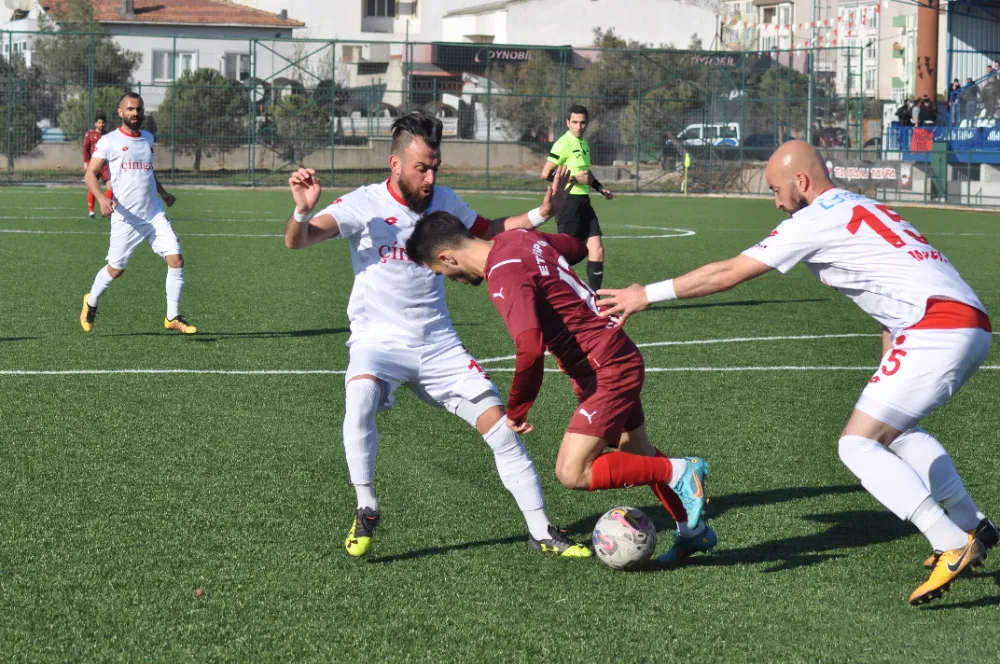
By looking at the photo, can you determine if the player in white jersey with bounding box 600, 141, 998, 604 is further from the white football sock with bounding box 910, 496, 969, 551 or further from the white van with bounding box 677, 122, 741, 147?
the white van with bounding box 677, 122, 741, 147

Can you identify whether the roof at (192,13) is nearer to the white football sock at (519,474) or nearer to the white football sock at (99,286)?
the white football sock at (99,286)

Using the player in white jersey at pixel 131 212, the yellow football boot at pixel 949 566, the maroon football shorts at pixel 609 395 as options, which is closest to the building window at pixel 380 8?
the player in white jersey at pixel 131 212

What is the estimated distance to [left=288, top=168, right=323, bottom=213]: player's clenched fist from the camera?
5.66m

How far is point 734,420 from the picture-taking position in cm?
855

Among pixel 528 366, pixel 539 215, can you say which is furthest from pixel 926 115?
pixel 528 366

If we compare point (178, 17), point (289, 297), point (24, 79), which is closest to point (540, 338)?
point (289, 297)

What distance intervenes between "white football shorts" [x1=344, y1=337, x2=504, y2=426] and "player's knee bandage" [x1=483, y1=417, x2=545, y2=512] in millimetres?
129

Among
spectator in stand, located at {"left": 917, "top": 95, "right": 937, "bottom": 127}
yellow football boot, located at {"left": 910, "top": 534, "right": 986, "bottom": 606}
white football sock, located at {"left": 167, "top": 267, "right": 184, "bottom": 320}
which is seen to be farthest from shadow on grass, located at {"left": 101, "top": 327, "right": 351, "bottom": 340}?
spectator in stand, located at {"left": 917, "top": 95, "right": 937, "bottom": 127}

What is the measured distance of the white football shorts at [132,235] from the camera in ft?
39.8

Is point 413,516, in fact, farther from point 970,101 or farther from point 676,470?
point 970,101

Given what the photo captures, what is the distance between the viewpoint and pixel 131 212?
39.8 ft

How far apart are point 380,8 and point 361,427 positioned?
81.6m

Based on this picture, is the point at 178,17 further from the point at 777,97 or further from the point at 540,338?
the point at 540,338

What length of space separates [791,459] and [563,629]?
3152 mm
